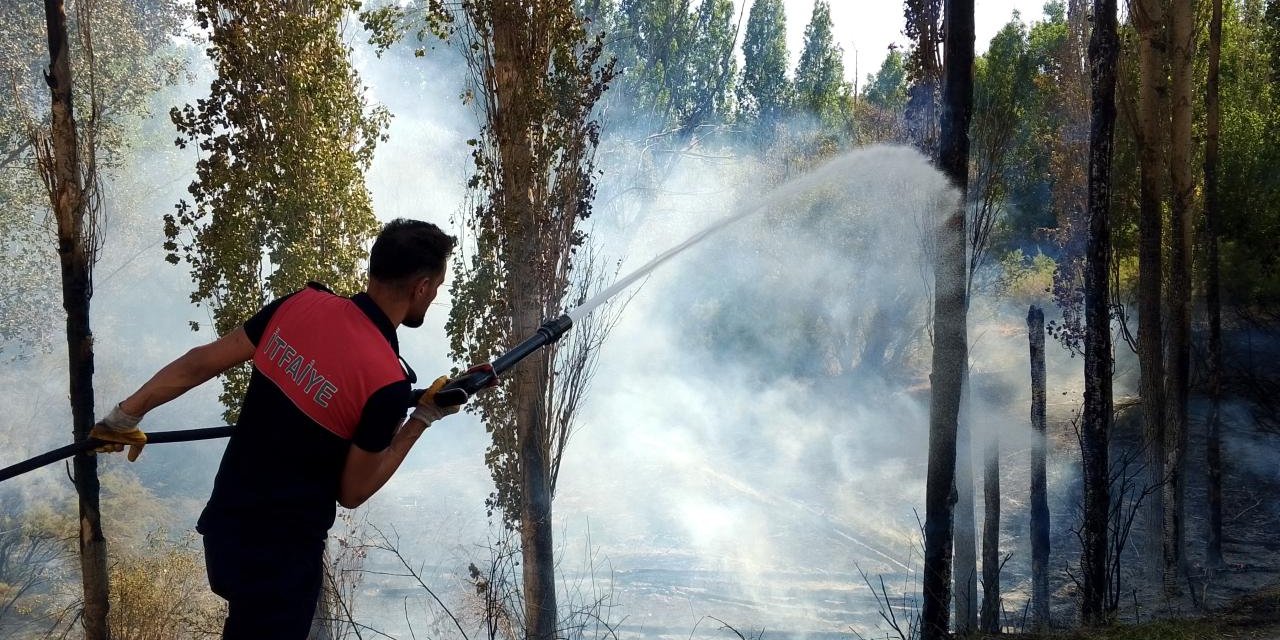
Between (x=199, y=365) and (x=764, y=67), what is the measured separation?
114 feet

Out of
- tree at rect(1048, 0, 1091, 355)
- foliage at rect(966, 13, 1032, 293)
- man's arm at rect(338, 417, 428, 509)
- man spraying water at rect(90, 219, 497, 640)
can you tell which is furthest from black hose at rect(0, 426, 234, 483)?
tree at rect(1048, 0, 1091, 355)

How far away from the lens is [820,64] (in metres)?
35.5

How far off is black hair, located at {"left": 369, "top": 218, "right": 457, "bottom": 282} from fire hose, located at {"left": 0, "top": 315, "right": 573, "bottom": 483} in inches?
→ 16.6

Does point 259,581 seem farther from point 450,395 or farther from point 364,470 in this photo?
point 450,395

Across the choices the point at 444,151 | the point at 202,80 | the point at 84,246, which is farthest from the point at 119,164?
the point at 84,246

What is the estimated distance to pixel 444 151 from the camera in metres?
32.2

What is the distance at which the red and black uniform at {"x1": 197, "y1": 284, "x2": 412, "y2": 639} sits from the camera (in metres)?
3.01

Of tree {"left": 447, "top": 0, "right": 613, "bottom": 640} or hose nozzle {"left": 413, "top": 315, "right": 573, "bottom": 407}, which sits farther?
tree {"left": 447, "top": 0, "right": 613, "bottom": 640}

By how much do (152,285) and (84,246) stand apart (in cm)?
2453

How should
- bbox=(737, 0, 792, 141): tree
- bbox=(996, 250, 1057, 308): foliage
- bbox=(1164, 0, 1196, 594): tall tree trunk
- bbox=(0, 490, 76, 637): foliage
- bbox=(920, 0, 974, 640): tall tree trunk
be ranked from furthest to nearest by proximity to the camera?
bbox=(737, 0, 792, 141): tree, bbox=(996, 250, 1057, 308): foliage, bbox=(0, 490, 76, 637): foliage, bbox=(1164, 0, 1196, 594): tall tree trunk, bbox=(920, 0, 974, 640): tall tree trunk

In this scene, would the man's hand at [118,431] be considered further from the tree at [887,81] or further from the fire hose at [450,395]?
the tree at [887,81]

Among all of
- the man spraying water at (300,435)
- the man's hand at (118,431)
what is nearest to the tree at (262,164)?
the man's hand at (118,431)

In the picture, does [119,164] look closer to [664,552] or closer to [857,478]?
[664,552]

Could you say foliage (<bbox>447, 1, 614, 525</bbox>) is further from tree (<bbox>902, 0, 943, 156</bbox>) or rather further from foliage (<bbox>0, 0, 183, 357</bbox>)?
foliage (<bbox>0, 0, 183, 357</bbox>)
